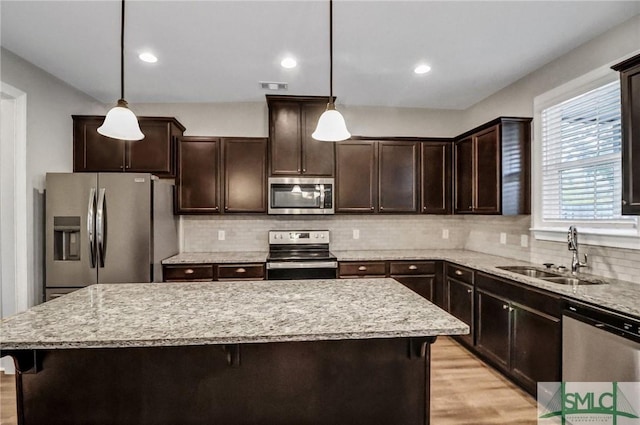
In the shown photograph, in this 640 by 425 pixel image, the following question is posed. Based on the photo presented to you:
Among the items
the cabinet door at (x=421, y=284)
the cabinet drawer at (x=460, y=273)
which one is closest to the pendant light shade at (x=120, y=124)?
the cabinet door at (x=421, y=284)

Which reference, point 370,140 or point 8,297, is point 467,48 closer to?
point 370,140

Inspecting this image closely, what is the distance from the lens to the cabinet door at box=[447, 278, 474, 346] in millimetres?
3244

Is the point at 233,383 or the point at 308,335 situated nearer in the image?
the point at 308,335

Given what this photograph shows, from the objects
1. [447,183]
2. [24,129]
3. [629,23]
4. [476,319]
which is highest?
[629,23]

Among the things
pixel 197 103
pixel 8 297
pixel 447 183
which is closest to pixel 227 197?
pixel 197 103

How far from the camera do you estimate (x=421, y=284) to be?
375 cm

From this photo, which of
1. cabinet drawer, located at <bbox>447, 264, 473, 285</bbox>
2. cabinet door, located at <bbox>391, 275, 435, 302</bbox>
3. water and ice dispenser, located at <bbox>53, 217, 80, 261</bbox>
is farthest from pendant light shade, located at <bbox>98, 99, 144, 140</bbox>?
cabinet drawer, located at <bbox>447, 264, 473, 285</bbox>

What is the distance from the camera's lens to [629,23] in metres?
2.36

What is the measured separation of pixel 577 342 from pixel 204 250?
3658 mm

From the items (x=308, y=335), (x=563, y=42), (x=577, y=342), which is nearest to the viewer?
(x=308, y=335)

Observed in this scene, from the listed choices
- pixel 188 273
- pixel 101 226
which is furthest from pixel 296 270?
pixel 101 226

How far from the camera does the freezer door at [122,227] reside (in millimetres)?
3078

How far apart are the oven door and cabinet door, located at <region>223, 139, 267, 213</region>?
0.74 m

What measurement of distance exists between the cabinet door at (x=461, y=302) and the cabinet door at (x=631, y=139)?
1.54m
